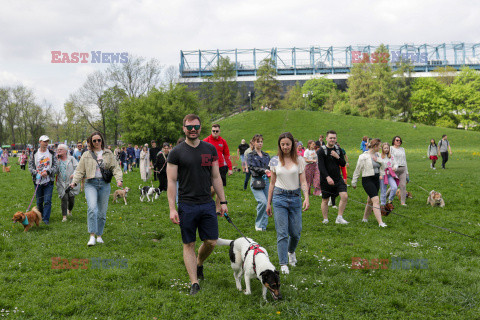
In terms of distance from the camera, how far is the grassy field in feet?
13.7

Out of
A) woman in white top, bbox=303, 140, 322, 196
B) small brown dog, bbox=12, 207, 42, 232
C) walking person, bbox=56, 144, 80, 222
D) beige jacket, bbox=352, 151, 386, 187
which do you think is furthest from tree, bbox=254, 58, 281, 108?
small brown dog, bbox=12, 207, 42, 232

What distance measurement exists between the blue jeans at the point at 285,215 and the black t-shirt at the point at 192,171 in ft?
4.04

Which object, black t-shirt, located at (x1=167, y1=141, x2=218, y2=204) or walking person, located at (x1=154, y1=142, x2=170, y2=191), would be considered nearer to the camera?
black t-shirt, located at (x1=167, y1=141, x2=218, y2=204)

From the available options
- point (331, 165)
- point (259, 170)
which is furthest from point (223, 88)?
point (259, 170)

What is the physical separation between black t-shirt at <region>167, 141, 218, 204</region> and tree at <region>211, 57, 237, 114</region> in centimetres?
6988

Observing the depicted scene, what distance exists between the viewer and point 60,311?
4.10 meters

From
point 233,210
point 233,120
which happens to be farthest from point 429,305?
point 233,120

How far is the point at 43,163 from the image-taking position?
27.1 feet

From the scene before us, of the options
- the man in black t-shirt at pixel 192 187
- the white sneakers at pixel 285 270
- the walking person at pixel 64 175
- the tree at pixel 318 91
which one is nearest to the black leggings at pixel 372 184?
the white sneakers at pixel 285 270

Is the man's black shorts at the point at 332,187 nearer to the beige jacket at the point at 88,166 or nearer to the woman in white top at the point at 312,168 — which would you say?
the woman in white top at the point at 312,168

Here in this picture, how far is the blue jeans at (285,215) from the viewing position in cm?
523

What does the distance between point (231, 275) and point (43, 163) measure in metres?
5.55

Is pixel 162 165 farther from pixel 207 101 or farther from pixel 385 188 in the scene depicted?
pixel 207 101

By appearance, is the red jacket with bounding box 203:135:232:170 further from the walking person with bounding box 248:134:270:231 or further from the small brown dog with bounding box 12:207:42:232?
the small brown dog with bounding box 12:207:42:232
